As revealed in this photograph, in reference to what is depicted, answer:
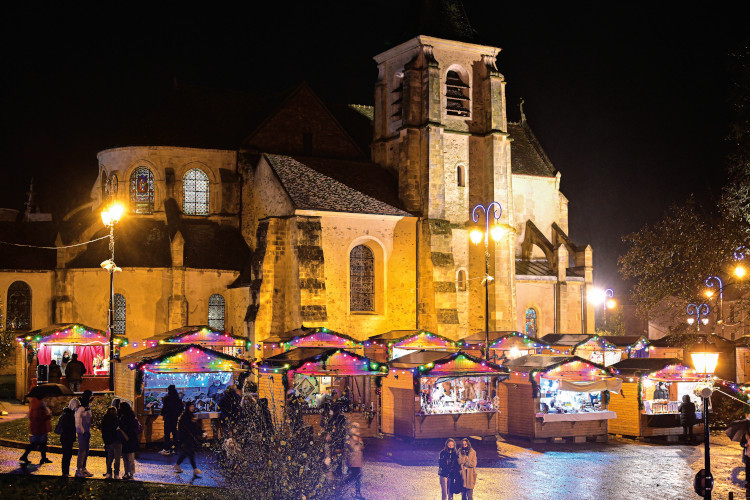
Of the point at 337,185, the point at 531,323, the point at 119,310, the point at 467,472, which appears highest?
the point at 337,185

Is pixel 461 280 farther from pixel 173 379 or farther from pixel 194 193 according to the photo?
pixel 173 379

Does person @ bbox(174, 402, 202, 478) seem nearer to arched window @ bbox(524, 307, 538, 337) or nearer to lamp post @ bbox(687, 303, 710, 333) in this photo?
lamp post @ bbox(687, 303, 710, 333)

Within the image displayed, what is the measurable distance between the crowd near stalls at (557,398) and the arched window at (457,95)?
20.2 m

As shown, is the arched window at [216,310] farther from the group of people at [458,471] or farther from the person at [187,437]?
the group of people at [458,471]

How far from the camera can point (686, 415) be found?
96.3 feet

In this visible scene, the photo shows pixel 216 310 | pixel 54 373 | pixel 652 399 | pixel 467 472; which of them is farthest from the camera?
pixel 216 310

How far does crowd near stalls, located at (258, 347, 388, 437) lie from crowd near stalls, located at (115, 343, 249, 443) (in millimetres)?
1319

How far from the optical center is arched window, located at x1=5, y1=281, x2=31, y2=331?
44281 mm

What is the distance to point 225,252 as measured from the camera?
45469mm

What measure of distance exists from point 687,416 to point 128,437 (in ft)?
60.1

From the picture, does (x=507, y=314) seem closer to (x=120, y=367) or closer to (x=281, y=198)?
(x=281, y=198)

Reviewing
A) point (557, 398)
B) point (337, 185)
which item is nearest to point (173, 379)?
point (557, 398)

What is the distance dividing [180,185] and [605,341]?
2293 cm

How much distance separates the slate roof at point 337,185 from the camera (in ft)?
138
